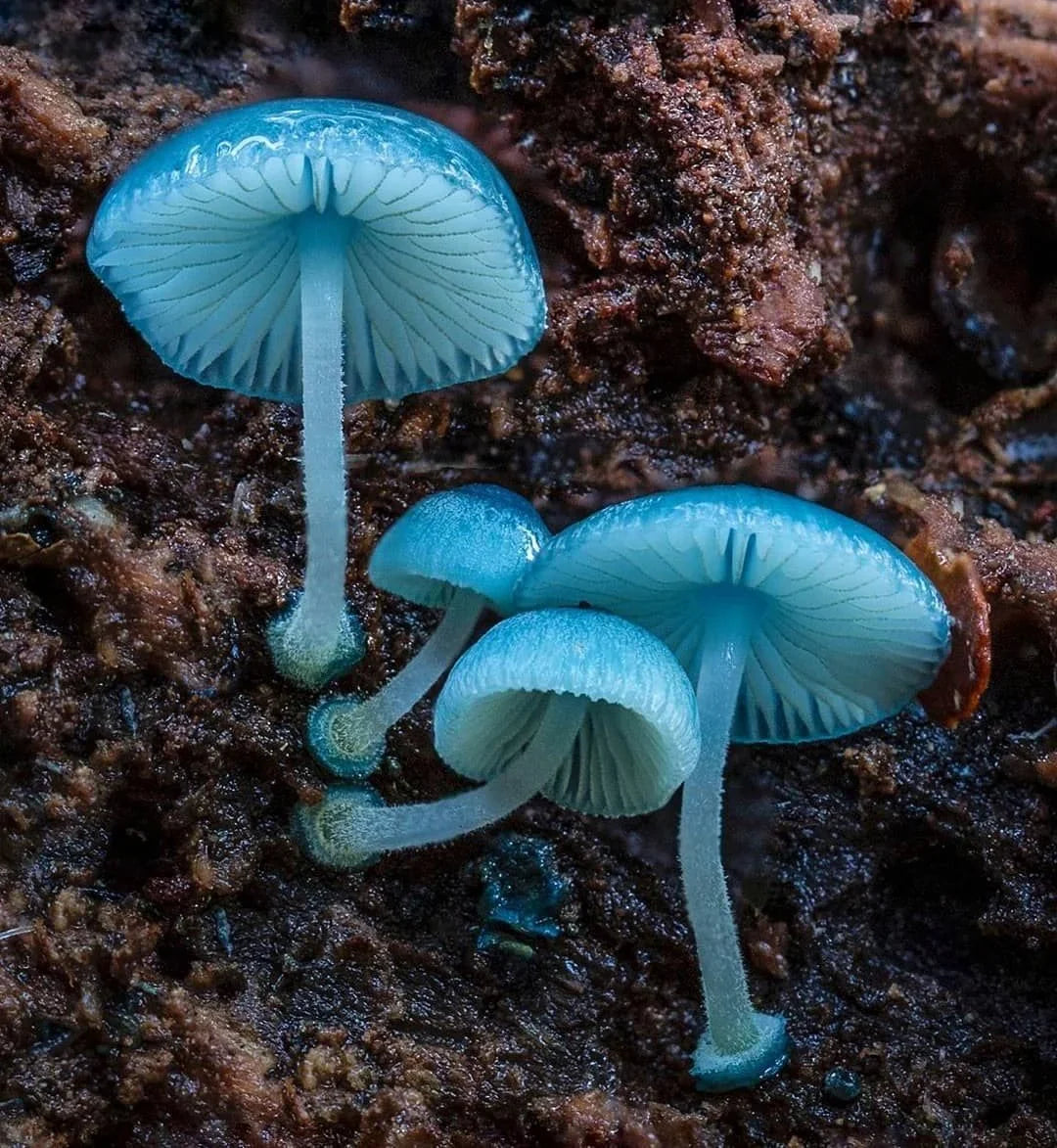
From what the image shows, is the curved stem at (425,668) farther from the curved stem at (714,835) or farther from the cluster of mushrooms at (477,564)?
the curved stem at (714,835)

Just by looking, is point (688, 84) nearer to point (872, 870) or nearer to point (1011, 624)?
point (1011, 624)

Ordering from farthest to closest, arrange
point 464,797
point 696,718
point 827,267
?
point 827,267 < point 464,797 < point 696,718

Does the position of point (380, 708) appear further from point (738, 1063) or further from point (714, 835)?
point (738, 1063)

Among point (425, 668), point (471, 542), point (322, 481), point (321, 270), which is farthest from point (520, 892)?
point (321, 270)

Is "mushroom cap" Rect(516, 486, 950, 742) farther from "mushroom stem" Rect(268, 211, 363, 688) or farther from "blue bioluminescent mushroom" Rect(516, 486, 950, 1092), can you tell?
"mushroom stem" Rect(268, 211, 363, 688)

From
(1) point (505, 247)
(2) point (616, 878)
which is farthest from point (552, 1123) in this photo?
(1) point (505, 247)

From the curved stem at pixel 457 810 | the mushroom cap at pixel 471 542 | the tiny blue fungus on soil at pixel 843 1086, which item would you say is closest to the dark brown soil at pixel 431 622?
the tiny blue fungus on soil at pixel 843 1086
